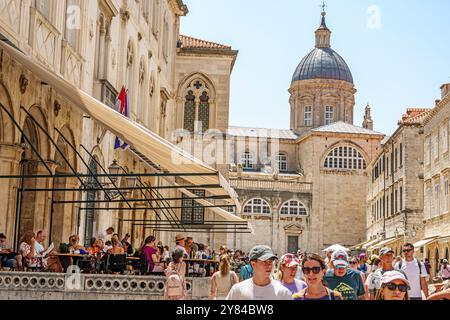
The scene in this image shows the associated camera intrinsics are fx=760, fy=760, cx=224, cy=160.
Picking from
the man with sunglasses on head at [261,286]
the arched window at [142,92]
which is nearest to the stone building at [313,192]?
the arched window at [142,92]

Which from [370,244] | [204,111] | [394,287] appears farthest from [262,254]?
[370,244]

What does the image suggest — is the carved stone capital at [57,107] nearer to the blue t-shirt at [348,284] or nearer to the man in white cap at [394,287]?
the blue t-shirt at [348,284]

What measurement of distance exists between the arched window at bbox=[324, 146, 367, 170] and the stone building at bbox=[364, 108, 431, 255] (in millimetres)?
18521

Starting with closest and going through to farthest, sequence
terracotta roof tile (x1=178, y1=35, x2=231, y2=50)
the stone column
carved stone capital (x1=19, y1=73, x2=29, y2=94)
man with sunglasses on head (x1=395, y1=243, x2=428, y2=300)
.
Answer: man with sunglasses on head (x1=395, y1=243, x2=428, y2=300) < the stone column < carved stone capital (x1=19, y1=73, x2=29, y2=94) < terracotta roof tile (x1=178, y1=35, x2=231, y2=50)

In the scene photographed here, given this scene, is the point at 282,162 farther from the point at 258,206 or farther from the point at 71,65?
the point at 71,65

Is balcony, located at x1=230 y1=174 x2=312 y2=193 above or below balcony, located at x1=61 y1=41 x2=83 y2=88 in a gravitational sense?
above

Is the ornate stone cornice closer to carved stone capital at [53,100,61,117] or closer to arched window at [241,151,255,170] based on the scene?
carved stone capital at [53,100,61,117]

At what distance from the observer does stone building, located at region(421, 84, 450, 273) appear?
37753mm

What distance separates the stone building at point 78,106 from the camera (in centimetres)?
1384

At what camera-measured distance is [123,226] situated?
2741 centimetres

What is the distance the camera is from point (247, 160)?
88625 mm

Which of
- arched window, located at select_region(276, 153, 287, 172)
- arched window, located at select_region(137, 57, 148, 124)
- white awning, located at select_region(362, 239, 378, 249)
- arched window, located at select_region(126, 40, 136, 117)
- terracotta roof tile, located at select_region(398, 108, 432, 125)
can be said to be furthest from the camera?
arched window, located at select_region(276, 153, 287, 172)

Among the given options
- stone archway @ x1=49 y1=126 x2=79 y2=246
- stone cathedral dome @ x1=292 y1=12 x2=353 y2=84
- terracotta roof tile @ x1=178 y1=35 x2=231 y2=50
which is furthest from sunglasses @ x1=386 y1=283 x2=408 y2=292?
stone cathedral dome @ x1=292 y1=12 x2=353 y2=84
